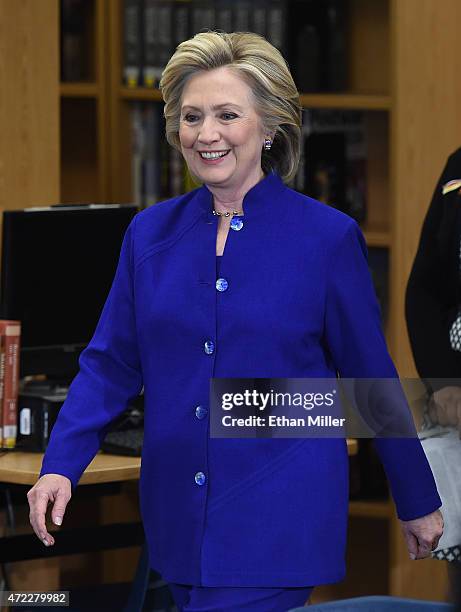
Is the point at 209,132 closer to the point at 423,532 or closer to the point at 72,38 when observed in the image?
the point at 423,532

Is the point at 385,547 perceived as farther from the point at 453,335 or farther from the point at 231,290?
the point at 231,290

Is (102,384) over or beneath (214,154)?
beneath

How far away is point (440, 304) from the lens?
114 inches

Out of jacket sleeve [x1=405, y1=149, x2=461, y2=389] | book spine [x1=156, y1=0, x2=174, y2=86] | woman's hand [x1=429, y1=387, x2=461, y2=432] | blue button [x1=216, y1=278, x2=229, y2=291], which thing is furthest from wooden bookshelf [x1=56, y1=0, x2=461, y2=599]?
blue button [x1=216, y1=278, x2=229, y2=291]

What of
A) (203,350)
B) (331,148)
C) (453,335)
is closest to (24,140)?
(331,148)

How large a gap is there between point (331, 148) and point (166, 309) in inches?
85.7

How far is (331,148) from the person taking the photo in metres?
4.22

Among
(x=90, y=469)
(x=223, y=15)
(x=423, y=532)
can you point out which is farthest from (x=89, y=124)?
(x=423, y=532)

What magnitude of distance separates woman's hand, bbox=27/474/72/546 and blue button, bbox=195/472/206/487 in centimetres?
22

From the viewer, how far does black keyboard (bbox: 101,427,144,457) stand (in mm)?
3049

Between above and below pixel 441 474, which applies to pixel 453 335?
above

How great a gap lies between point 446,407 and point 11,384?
1017mm

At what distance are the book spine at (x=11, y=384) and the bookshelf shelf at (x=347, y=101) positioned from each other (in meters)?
1.43

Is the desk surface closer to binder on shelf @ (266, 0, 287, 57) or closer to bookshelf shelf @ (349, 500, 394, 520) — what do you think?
bookshelf shelf @ (349, 500, 394, 520)
